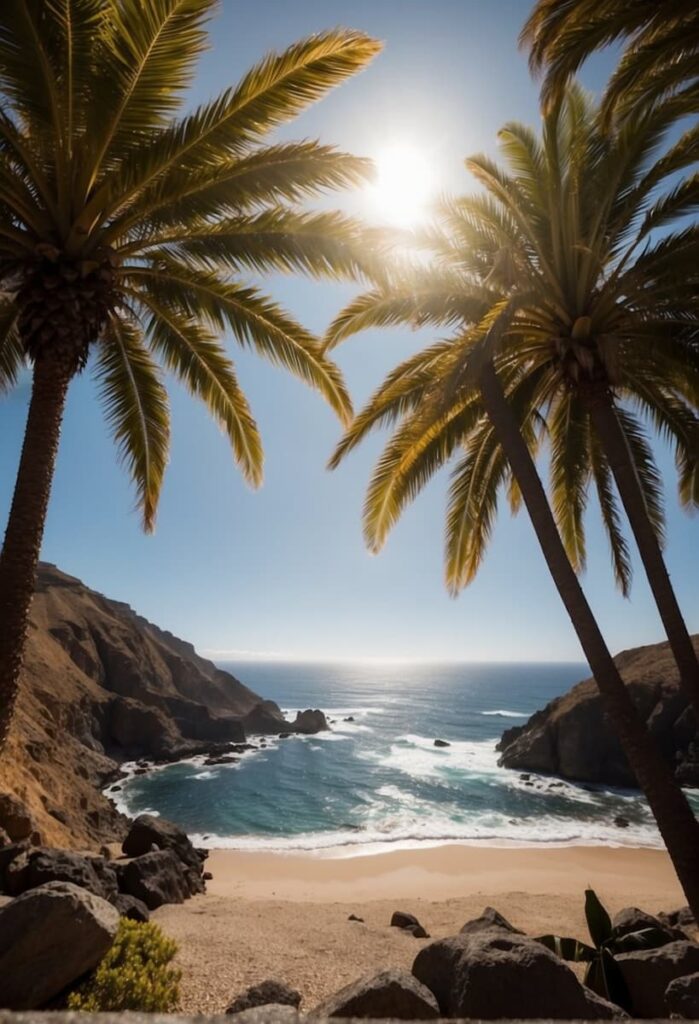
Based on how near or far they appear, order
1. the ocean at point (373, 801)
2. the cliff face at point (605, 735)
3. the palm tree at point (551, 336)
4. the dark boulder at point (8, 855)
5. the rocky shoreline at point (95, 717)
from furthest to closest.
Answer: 1. the cliff face at point (605, 735)
2. the ocean at point (373, 801)
3. the rocky shoreline at point (95, 717)
4. the dark boulder at point (8, 855)
5. the palm tree at point (551, 336)

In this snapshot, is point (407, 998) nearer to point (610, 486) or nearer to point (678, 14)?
point (610, 486)

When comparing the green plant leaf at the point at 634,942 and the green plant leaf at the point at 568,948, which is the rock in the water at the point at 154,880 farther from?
the green plant leaf at the point at 634,942

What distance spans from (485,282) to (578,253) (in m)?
1.55

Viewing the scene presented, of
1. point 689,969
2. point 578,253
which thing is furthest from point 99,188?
point 689,969

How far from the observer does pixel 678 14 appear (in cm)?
558

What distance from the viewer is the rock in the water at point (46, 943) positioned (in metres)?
4.48

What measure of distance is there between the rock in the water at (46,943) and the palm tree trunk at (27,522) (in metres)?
1.55

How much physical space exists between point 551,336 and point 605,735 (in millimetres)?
43045

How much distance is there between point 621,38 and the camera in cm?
597

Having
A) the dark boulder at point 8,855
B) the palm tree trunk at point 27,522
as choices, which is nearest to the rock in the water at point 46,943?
the palm tree trunk at point 27,522

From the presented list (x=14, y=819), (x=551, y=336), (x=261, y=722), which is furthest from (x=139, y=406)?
(x=261, y=722)

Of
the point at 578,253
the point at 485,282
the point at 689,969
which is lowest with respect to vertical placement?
the point at 689,969

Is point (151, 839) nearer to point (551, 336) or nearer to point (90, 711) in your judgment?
point (551, 336)

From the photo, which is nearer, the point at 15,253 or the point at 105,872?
the point at 15,253
